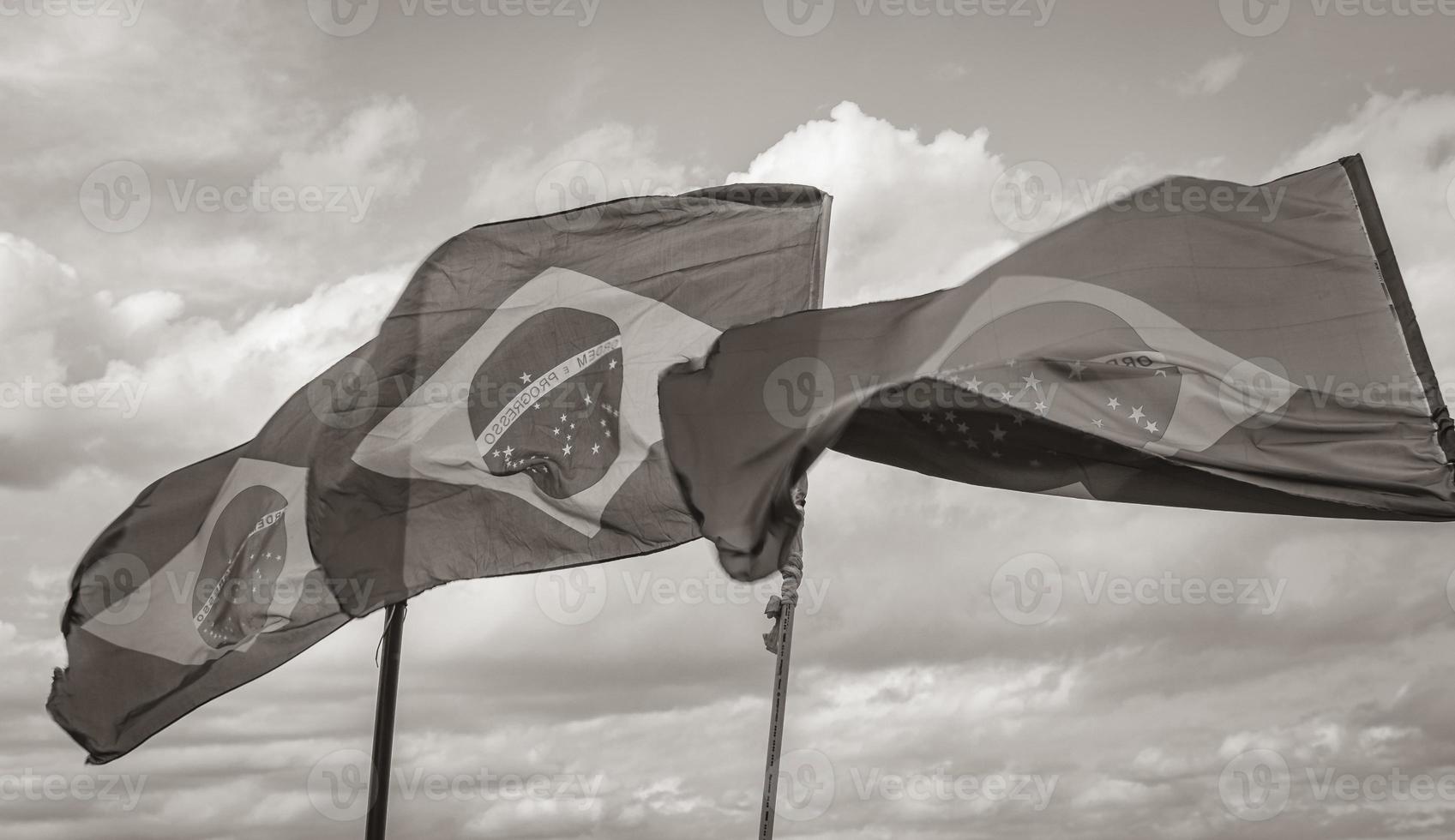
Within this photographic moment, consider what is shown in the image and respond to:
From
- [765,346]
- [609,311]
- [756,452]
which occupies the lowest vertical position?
[756,452]

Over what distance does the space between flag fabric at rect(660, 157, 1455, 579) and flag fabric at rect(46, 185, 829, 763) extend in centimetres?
272

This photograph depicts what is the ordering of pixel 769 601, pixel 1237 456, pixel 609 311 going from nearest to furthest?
pixel 1237 456, pixel 769 601, pixel 609 311

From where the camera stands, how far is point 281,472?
2102cm

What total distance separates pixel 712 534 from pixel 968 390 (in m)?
2.91

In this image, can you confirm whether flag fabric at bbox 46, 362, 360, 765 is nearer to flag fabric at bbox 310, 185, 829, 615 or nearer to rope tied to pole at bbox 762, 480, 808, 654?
flag fabric at bbox 310, 185, 829, 615

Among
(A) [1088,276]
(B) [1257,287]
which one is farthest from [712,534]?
(B) [1257,287]

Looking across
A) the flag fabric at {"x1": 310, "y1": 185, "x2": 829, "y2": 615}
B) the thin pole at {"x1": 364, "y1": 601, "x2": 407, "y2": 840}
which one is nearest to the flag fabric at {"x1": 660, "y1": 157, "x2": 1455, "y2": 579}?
the flag fabric at {"x1": 310, "y1": 185, "x2": 829, "y2": 615}

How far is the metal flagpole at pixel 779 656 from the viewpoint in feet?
51.7

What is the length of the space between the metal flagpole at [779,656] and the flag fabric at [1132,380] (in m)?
0.94

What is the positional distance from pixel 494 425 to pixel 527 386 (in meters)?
0.65

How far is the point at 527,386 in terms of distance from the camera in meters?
19.9

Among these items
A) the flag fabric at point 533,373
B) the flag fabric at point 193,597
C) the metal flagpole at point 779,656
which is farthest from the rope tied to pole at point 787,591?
the flag fabric at point 193,597

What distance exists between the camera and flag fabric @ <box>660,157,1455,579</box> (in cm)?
1527

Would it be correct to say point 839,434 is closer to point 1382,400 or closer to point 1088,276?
point 1088,276
